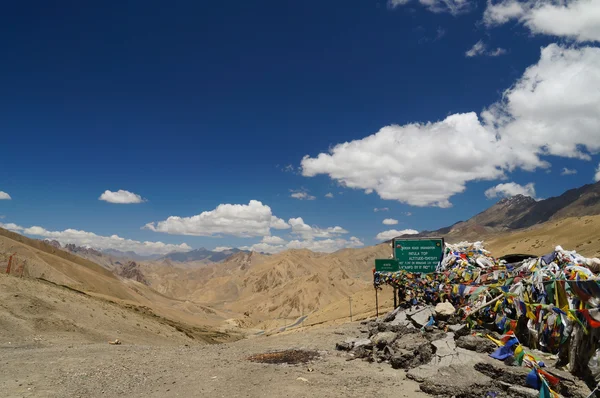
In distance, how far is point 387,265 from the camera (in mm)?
20078

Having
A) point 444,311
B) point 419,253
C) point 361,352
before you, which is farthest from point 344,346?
point 419,253

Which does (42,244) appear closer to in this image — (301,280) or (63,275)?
(63,275)

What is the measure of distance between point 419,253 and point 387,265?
176 cm

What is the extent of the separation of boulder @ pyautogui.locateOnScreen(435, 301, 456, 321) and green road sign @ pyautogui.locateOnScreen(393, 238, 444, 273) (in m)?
4.92

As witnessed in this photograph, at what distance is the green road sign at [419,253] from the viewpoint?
19453 millimetres

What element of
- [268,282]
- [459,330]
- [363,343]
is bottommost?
[268,282]

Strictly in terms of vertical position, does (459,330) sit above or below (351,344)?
above

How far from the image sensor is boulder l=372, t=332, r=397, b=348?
13023 mm

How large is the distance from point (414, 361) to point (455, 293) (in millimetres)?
5188

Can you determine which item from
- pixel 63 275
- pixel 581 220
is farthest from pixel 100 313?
pixel 581 220

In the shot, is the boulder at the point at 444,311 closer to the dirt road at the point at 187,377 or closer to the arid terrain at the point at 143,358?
the dirt road at the point at 187,377

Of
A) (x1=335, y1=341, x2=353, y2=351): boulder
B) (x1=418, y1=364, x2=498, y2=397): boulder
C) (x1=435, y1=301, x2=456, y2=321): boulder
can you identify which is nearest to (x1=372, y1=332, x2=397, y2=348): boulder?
(x1=335, y1=341, x2=353, y2=351): boulder

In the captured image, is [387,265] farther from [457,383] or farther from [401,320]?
[457,383]

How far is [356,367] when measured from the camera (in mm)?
11758
